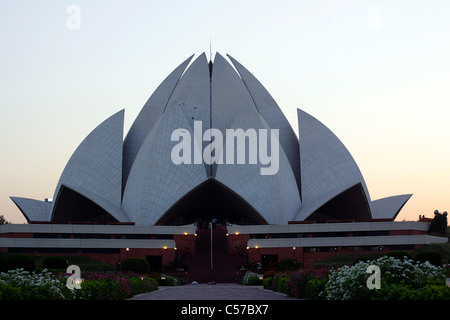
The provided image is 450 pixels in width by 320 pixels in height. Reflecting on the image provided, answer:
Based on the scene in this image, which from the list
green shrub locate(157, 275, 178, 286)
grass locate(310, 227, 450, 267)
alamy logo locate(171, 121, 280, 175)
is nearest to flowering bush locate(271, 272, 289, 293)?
green shrub locate(157, 275, 178, 286)

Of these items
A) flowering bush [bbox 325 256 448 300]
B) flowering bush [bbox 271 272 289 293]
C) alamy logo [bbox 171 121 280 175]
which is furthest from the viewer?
alamy logo [bbox 171 121 280 175]

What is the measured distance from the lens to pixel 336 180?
1868 inches

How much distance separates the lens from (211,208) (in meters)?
54.1

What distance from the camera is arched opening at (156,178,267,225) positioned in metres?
45.5

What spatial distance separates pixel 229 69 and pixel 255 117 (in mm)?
6624

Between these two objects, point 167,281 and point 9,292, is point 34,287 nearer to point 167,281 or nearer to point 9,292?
point 9,292

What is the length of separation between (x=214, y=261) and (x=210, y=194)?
13.0 meters

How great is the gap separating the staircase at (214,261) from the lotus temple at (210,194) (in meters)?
0.10

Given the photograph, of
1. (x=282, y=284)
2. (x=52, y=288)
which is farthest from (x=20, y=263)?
(x=52, y=288)

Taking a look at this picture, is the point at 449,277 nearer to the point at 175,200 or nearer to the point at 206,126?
the point at 175,200

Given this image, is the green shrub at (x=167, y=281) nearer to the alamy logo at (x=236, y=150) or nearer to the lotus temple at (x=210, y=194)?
the lotus temple at (x=210, y=194)

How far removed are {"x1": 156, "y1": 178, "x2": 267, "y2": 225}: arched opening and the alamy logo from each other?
7.70 ft

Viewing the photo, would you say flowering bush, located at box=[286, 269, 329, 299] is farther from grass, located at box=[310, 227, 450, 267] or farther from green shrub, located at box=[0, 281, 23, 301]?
grass, located at box=[310, 227, 450, 267]
